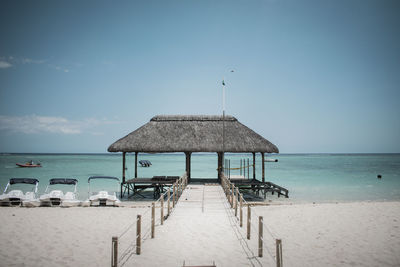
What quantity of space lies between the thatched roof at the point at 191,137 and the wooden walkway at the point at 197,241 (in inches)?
220

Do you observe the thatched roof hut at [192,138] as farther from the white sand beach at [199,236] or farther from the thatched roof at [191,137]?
the white sand beach at [199,236]

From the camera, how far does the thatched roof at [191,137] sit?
14742mm

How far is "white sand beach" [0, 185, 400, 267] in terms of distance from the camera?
5742 millimetres

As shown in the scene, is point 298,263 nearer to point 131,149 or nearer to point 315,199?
point 131,149

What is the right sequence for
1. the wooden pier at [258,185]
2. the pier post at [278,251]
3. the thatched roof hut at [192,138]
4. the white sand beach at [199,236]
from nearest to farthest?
1. the pier post at [278,251]
2. the white sand beach at [199,236]
3. the thatched roof hut at [192,138]
4. the wooden pier at [258,185]

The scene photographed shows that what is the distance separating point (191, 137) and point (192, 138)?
12cm

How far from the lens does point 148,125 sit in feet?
54.6

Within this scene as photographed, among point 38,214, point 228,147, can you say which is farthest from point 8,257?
point 228,147

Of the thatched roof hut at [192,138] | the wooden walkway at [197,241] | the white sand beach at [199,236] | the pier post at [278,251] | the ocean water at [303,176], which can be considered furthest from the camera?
the ocean water at [303,176]

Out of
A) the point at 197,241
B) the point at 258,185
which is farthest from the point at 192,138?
the point at 197,241

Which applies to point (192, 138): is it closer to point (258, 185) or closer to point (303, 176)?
point (258, 185)

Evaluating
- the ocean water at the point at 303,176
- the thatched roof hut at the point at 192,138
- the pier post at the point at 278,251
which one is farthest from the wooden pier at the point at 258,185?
the pier post at the point at 278,251

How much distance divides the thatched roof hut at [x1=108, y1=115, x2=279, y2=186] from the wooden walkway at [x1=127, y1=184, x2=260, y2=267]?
555cm

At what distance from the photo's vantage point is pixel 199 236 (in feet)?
22.3
